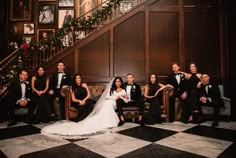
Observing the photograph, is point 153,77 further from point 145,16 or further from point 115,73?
point 145,16

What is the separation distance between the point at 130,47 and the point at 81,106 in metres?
2.31

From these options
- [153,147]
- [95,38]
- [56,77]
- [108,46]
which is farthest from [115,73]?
[153,147]

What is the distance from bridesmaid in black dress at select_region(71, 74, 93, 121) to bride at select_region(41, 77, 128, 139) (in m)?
0.19

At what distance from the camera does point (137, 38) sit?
496 cm

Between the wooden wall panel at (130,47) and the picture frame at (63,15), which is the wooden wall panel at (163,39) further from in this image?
the picture frame at (63,15)

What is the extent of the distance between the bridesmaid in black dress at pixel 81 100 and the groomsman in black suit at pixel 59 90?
0.88 ft

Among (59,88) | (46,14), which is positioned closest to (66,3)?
(46,14)

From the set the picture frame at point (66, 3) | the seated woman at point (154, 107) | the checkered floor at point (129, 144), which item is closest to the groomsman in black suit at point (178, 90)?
the seated woman at point (154, 107)

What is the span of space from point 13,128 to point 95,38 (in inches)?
118

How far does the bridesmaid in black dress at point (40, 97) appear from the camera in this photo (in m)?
3.50

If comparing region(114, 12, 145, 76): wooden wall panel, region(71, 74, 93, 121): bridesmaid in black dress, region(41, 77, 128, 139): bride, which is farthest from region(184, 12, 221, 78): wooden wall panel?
region(71, 74, 93, 121): bridesmaid in black dress

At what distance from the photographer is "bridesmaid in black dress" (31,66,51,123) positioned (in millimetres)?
3502

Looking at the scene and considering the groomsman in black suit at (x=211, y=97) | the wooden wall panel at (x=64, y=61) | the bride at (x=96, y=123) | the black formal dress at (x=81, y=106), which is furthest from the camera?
the wooden wall panel at (x=64, y=61)

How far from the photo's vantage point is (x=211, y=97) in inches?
139
